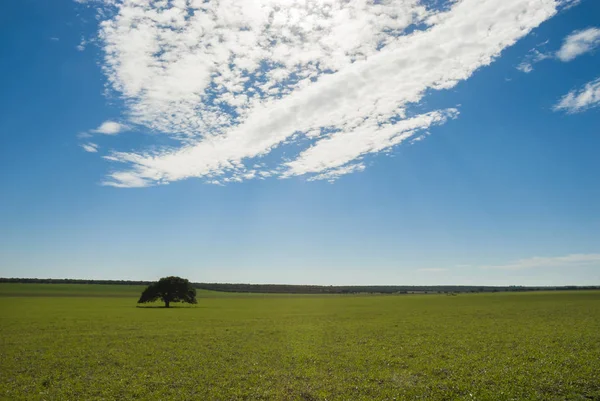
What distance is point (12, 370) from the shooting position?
85.3 feet

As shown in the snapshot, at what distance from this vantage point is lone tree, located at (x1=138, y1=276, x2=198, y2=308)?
110 m

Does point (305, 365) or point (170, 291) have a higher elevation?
point (170, 291)

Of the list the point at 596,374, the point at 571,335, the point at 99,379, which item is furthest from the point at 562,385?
the point at 99,379

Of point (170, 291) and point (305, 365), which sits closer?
point (305, 365)

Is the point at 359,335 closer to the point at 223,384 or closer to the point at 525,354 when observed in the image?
the point at 525,354

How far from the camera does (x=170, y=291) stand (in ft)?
363

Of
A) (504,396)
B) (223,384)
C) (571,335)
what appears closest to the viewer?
(504,396)

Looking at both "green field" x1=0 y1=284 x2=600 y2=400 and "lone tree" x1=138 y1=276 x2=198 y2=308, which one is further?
"lone tree" x1=138 y1=276 x2=198 y2=308

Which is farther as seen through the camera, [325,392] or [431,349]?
[431,349]

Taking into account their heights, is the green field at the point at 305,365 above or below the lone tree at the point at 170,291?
below

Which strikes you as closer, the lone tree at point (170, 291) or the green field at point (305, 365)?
the green field at point (305, 365)

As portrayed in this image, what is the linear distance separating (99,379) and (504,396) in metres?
21.3

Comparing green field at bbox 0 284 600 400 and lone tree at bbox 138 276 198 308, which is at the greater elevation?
lone tree at bbox 138 276 198 308

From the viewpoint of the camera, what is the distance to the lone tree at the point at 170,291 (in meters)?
110
